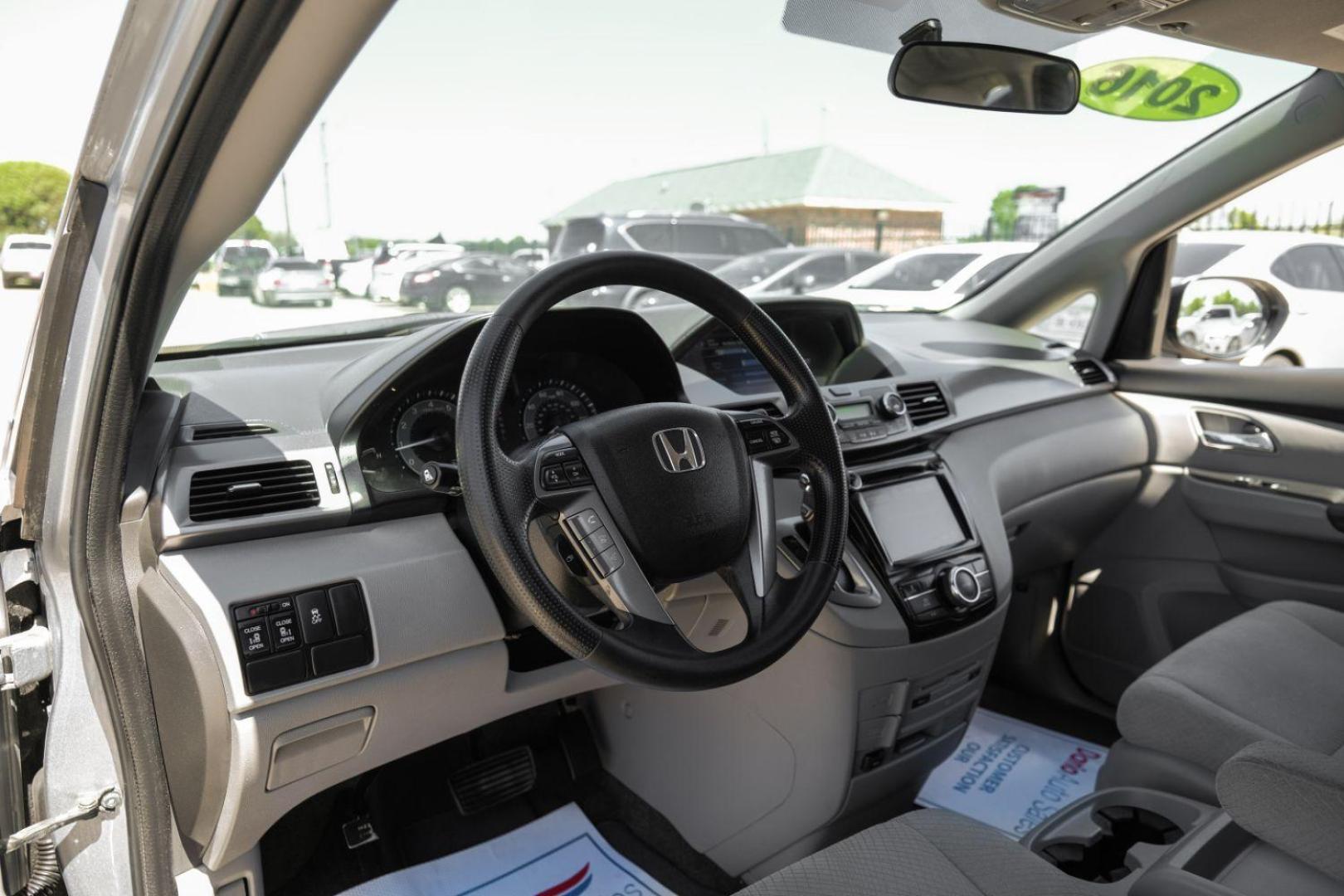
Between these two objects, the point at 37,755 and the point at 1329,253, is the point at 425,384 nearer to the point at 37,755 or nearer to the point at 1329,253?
the point at 37,755

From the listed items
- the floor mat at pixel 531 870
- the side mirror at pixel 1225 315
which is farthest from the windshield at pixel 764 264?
the floor mat at pixel 531 870

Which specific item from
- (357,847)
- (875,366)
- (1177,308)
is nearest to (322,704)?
(357,847)

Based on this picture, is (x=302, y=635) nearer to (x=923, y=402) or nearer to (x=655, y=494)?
(x=655, y=494)

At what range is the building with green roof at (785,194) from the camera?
866cm

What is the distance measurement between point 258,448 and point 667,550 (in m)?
0.72

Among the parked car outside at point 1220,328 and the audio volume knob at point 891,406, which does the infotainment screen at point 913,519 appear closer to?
the audio volume knob at point 891,406

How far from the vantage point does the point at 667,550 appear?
1468 millimetres

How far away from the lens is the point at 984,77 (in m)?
1.75

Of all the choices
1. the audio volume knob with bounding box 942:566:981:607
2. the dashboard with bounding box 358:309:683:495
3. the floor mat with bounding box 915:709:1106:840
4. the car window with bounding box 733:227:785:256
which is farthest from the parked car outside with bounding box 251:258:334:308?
the car window with bounding box 733:227:785:256

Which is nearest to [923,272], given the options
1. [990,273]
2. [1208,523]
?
[990,273]

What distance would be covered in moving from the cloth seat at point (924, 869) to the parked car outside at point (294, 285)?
58.0 inches

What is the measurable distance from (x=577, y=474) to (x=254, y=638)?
1.84 feet

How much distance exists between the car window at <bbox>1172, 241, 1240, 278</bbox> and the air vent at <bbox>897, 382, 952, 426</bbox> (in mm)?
989

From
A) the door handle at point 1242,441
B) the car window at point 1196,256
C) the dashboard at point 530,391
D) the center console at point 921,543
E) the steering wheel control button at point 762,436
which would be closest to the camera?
the steering wheel control button at point 762,436
